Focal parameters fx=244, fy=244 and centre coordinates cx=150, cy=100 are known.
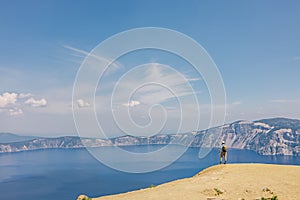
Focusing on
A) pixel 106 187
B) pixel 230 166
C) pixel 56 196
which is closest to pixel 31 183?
pixel 56 196

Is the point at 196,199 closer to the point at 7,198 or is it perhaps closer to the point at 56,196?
the point at 56,196

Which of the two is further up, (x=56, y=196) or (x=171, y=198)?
(x=171, y=198)

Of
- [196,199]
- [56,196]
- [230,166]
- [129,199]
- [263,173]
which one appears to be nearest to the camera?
[196,199]

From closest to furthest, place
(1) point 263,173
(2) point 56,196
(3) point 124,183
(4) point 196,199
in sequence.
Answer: (4) point 196,199 < (1) point 263,173 < (2) point 56,196 < (3) point 124,183

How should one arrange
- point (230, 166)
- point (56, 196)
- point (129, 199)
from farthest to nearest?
point (56, 196), point (230, 166), point (129, 199)

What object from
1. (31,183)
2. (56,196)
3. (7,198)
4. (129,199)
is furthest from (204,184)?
(31,183)

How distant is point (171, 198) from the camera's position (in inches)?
661

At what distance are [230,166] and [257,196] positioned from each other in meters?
9.23

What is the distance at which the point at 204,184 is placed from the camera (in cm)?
2008

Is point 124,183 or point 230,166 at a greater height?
point 230,166

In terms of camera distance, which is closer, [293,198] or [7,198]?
[293,198]

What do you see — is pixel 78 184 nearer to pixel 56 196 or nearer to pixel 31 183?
pixel 56 196

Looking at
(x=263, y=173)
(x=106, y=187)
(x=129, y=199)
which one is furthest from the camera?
(x=106, y=187)

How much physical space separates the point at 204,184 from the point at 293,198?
632 centimetres
